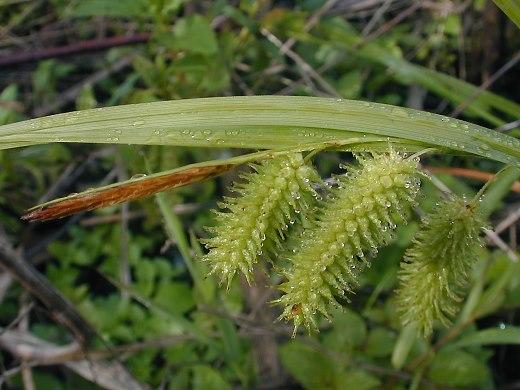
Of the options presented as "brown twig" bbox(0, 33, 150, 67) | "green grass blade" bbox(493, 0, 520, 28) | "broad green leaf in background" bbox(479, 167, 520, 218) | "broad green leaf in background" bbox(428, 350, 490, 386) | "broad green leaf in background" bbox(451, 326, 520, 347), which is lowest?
"broad green leaf in background" bbox(428, 350, 490, 386)

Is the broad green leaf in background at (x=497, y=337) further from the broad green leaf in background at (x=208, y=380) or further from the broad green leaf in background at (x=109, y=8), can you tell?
the broad green leaf in background at (x=109, y=8)

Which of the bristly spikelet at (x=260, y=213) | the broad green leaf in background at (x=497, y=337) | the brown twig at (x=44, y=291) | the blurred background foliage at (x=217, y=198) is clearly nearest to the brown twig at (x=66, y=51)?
the blurred background foliage at (x=217, y=198)

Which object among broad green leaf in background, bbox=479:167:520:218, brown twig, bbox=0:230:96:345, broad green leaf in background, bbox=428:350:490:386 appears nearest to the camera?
broad green leaf in background, bbox=479:167:520:218

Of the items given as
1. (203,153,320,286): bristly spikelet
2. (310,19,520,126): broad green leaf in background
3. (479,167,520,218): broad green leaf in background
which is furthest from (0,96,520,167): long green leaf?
(310,19,520,126): broad green leaf in background

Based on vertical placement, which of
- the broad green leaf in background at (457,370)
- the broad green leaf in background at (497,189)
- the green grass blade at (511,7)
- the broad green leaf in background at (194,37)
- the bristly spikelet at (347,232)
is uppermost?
the broad green leaf in background at (194,37)

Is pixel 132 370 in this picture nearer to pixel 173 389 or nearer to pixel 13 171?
pixel 173 389

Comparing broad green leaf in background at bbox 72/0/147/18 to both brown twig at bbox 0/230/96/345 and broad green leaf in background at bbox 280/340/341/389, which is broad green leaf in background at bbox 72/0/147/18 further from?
broad green leaf in background at bbox 280/340/341/389
